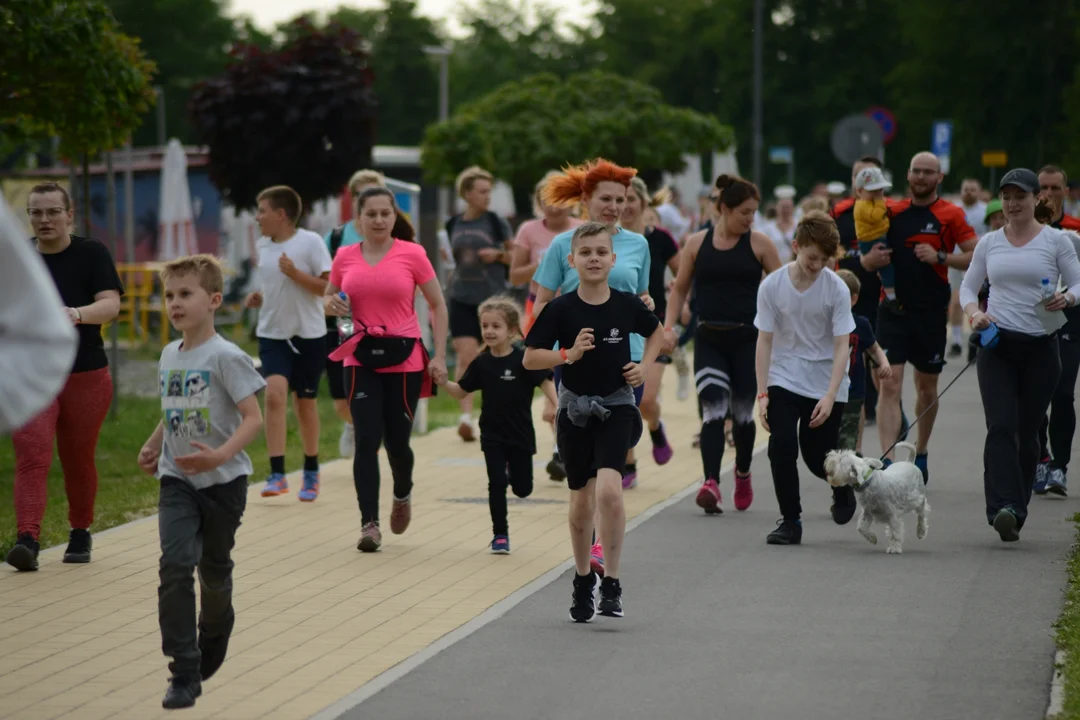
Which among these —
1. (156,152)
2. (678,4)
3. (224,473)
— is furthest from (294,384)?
(678,4)

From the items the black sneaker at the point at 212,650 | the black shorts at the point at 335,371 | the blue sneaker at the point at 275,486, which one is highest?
the black shorts at the point at 335,371

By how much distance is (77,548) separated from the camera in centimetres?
919

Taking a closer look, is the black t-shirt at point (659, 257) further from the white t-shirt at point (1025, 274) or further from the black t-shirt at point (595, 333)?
the black t-shirt at point (595, 333)

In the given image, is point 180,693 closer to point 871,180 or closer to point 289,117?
point 871,180

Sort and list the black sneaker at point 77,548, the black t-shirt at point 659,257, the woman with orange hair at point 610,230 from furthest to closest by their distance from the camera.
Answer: the black t-shirt at point 659,257 < the black sneaker at point 77,548 < the woman with orange hair at point 610,230

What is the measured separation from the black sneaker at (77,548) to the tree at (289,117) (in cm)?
1223

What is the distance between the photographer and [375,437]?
9.51 m

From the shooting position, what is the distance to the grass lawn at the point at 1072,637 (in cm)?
612

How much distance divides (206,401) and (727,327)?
4.96 metres

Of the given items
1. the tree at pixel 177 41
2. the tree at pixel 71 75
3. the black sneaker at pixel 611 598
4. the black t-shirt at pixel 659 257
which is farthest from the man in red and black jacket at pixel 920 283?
the tree at pixel 177 41

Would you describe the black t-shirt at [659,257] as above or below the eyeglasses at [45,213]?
below

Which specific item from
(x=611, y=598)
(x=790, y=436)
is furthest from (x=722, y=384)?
(x=611, y=598)

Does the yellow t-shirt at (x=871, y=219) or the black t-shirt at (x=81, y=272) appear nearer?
the black t-shirt at (x=81, y=272)

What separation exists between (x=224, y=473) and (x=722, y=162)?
2937 cm
